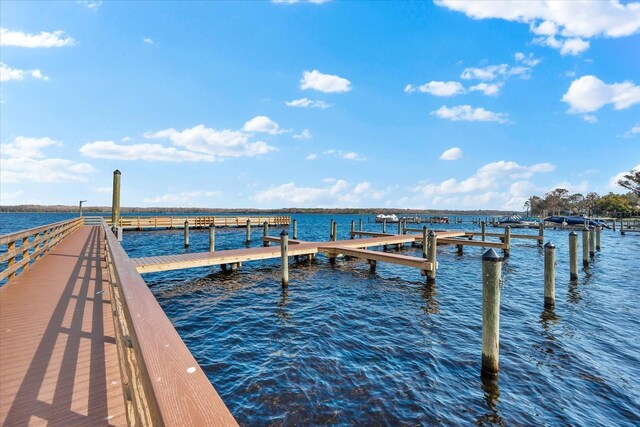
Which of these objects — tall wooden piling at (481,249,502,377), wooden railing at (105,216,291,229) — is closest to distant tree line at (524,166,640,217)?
wooden railing at (105,216,291,229)

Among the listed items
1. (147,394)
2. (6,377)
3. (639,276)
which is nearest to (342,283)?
(6,377)

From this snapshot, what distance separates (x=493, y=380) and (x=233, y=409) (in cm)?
438

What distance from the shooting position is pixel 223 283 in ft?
40.0

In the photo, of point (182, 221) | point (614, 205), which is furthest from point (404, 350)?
point (614, 205)

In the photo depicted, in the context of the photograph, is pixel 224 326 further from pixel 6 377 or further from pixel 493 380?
pixel 493 380

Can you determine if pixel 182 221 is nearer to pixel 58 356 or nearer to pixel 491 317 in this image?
pixel 58 356

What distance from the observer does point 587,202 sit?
288 feet

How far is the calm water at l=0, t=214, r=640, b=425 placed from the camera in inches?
191

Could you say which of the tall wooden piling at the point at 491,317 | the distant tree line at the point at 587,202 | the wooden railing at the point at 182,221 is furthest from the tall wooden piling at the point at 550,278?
the distant tree line at the point at 587,202

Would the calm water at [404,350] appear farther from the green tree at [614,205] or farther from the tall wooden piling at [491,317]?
the green tree at [614,205]

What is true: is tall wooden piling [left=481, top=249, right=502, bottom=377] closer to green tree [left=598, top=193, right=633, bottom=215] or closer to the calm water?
the calm water

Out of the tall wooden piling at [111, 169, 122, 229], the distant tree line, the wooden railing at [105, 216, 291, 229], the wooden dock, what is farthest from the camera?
the distant tree line

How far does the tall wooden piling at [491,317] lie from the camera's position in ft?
19.0

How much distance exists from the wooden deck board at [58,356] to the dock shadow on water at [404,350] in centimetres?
203
